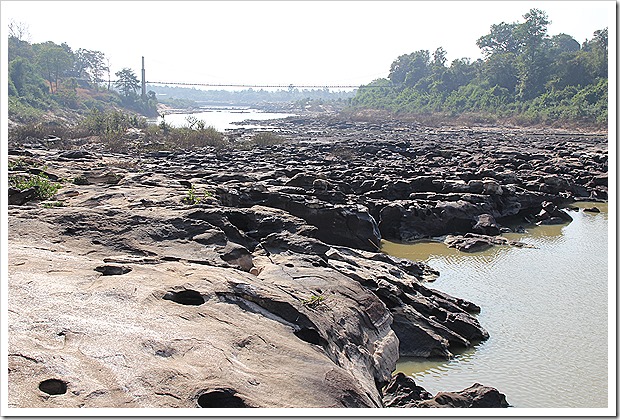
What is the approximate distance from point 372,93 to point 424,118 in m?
43.6

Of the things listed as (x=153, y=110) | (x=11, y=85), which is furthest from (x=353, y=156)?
(x=153, y=110)

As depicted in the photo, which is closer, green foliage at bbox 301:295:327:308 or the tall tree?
green foliage at bbox 301:295:327:308

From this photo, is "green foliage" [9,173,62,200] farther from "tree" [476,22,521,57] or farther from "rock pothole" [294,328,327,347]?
"tree" [476,22,521,57]

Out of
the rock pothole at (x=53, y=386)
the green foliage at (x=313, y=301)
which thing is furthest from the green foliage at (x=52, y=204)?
the rock pothole at (x=53, y=386)

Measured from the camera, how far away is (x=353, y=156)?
113ft

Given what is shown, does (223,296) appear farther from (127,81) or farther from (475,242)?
(127,81)

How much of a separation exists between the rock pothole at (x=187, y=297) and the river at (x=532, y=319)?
3784mm

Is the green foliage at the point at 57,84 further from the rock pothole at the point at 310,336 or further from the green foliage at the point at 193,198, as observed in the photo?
the rock pothole at the point at 310,336

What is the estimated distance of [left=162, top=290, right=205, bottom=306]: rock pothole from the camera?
7469 millimetres

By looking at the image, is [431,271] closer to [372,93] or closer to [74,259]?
[74,259]

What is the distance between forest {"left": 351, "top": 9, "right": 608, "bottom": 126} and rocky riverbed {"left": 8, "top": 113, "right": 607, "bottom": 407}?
156 ft

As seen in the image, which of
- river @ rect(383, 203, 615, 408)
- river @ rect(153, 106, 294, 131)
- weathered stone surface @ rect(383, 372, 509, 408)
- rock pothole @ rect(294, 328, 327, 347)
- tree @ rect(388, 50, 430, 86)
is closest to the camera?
weathered stone surface @ rect(383, 372, 509, 408)

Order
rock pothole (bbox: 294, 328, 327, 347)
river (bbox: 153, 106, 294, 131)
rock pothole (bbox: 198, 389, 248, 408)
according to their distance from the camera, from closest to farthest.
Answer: rock pothole (bbox: 198, 389, 248, 408) → rock pothole (bbox: 294, 328, 327, 347) → river (bbox: 153, 106, 294, 131)

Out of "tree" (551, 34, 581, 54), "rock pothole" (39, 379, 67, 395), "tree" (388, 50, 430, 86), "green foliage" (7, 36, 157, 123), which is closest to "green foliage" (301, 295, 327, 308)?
"rock pothole" (39, 379, 67, 395)
